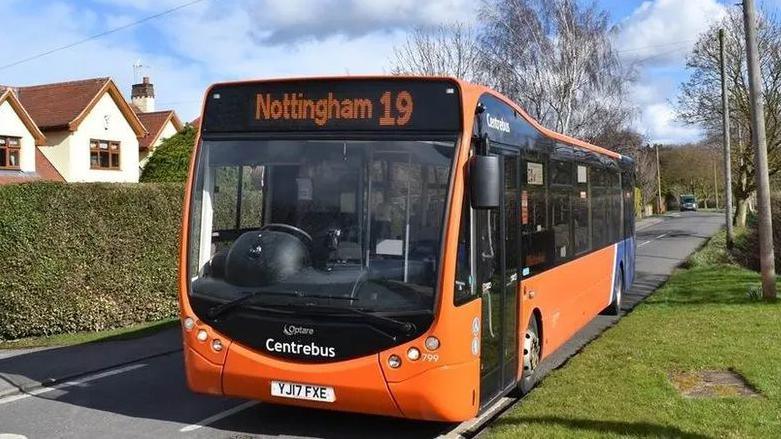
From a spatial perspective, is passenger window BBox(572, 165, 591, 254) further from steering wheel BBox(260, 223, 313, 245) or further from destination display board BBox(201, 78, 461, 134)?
steering wheel BBox(260, 223, 313, 245)

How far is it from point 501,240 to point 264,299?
2.12 m

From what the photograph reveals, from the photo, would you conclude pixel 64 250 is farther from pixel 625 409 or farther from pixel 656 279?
pixel 656 279

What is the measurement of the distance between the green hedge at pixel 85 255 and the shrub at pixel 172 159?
1591 centimetres

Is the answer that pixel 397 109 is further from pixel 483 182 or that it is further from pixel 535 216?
pixel 535 216

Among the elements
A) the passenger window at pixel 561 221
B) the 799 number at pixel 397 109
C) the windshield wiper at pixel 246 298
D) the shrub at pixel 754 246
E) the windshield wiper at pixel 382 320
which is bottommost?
the shrub at pixel 754 246

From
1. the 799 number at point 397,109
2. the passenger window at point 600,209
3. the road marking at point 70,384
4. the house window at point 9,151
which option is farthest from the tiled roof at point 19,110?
the 799 number at point 397,109

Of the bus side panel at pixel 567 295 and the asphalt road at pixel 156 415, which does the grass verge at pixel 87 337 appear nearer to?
the asphalt road at pixel 156 415

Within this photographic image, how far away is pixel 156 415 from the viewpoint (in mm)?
6953

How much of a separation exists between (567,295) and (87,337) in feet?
24.2

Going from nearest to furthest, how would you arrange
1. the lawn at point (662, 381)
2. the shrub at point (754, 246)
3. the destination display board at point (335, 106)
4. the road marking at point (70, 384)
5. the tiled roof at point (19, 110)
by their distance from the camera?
the destination display board at point (335, 106) < the lawn at point (662, 381) < the road marking at point (70, 384) < the shrub at point (754, 246) < the tiled roof at point (19, 110)

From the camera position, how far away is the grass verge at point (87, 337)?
11148mm

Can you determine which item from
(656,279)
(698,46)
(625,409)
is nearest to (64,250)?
(625,409)

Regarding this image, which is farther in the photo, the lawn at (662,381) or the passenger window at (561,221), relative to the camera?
the passenger window at (561,221)

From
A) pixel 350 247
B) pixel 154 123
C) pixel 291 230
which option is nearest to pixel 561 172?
pixel 350 247
